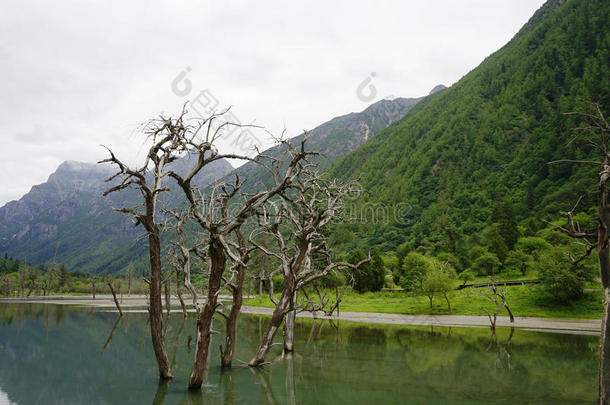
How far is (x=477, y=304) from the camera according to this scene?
A: 48.5 meters

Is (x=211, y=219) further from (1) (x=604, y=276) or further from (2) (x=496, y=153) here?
(2) (x=496, y=153)

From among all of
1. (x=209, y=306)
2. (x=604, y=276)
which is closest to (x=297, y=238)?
(x=209, y=306)

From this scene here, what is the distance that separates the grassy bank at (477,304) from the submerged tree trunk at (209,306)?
131 feet

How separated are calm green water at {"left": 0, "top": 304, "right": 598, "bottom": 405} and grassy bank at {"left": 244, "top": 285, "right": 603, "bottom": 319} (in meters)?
14.8

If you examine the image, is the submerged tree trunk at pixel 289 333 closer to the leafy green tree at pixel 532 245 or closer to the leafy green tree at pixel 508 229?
the leafy green tree at pixel 532 245

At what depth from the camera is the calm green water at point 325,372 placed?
13.2 m

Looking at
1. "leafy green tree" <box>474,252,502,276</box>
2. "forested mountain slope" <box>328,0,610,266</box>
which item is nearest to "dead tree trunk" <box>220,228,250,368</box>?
"leafy green tree" <box>474,252,502,276</box>

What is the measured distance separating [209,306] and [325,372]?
7121 millimetres

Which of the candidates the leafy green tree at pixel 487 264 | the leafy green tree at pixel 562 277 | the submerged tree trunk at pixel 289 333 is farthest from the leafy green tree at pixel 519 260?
the submerged tree trunk at pixel 289 333

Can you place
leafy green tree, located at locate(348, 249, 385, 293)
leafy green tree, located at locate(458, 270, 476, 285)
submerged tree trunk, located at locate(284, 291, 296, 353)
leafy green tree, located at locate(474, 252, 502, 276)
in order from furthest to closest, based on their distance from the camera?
leafy green tree, located at locate(348, 249, 385, 293) < leafy green tree, located at locate(474, 252, 502, 276) < leafy green tree, located at locate(458, 270, 476, 285) < submerged tree trunk, located at locate(284, 291, 296, 353)

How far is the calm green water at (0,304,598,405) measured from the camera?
13188 millimetres

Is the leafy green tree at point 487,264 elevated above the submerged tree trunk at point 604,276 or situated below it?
below

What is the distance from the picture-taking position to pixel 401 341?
2780cm

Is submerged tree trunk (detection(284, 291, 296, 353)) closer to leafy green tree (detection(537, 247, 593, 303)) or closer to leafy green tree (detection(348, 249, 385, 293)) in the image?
leafy green tree (detection(537, 247, 593, 303))
